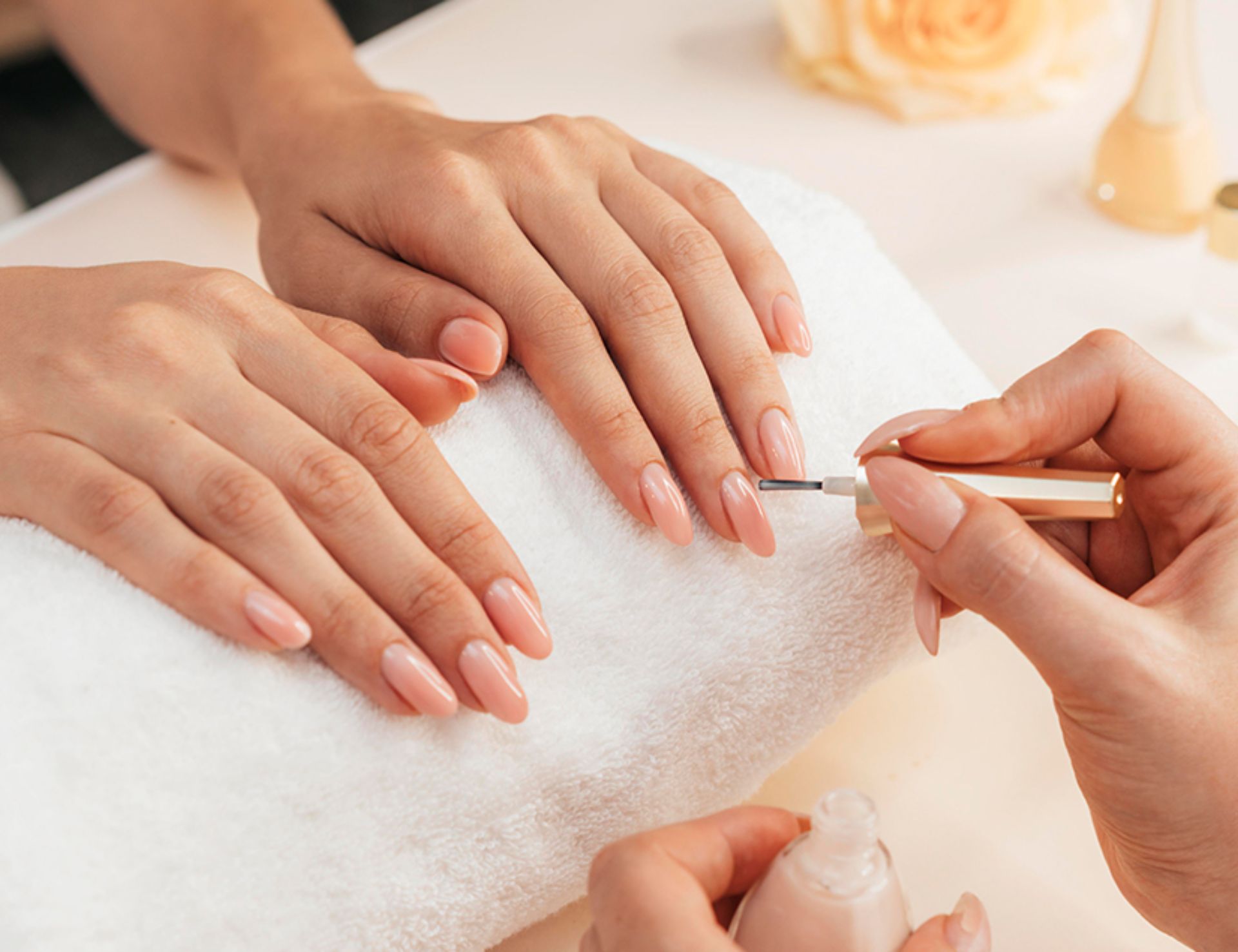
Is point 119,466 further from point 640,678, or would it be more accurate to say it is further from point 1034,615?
point 1034,615

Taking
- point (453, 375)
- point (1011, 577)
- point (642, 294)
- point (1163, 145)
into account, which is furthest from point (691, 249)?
point (1163, 145)

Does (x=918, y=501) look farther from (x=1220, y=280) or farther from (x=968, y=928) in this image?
(x=1220, y=280)

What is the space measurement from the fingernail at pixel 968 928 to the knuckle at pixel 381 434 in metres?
0.31

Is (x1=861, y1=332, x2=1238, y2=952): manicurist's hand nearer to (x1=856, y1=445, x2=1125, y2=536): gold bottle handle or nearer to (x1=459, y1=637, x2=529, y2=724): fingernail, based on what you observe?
(x1=856, y1=445, x2=1125, y2=536): gold bottle handle

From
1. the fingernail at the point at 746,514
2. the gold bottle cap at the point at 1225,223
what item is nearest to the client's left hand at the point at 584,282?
the fingernail at the point at 746,514

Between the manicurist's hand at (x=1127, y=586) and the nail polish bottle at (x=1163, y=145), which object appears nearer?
the manicurist's hand at (x=1127, y=586)

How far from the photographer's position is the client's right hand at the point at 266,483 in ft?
1.67

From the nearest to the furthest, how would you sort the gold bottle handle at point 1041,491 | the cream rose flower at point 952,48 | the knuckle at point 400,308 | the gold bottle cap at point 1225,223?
the gold bottle handle at point 1041,491 → the knuckle at point 400,308 → the gold bottle cap at point 1225,223 → the cream rose flower at point 952,48

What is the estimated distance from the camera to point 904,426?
1.84ft

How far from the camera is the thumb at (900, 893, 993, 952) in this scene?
0.46 m

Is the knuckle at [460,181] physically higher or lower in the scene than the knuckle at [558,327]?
higher

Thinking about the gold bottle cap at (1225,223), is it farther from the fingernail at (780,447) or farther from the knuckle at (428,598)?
the knuckle at (428,598)

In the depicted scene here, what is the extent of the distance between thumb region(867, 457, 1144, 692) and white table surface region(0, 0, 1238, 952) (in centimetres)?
15

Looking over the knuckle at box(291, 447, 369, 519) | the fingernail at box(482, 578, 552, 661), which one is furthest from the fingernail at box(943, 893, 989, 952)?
the knuckle at box(291, 447, 369, 519)
